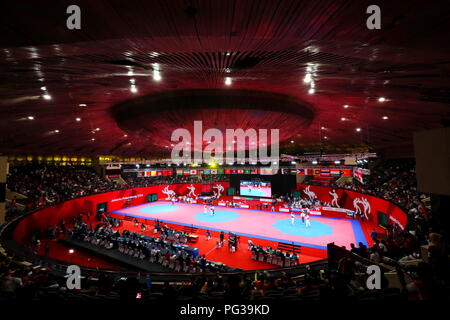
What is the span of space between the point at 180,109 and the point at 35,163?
29483mm

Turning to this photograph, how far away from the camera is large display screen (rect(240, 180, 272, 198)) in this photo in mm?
29109

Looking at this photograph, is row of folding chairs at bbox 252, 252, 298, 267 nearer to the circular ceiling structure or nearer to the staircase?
the staircase

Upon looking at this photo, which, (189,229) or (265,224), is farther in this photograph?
(265,224)

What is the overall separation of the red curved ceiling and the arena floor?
37.1 ft

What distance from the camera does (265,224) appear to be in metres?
20.9

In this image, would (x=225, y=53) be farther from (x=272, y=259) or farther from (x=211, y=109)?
(x=272, y=259)

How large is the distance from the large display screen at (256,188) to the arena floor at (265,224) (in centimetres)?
323

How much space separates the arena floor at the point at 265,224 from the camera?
16.5 meters

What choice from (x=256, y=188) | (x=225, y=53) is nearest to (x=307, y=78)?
(x=225, y=53)

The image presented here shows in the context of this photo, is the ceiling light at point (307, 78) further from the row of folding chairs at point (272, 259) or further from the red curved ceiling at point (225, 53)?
the row of folding chairs at point (272, 259)

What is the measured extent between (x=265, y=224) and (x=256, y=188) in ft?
31.1

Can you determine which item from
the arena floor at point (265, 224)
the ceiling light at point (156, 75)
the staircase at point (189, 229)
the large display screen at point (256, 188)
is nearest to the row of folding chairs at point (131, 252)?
the staircase at point (189, 229)

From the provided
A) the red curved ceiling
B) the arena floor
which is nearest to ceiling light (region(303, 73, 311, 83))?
the red curved ceiling
